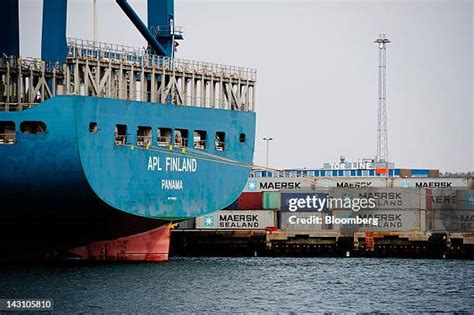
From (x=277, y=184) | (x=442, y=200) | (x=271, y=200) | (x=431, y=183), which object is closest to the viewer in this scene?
(x=442, y=200)

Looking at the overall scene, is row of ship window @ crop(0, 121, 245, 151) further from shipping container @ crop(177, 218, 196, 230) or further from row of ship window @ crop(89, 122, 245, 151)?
shipping container @ crop(177, 218, 196, 230)

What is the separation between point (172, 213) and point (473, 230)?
22.9 metres

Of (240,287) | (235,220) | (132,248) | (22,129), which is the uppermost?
(22,129)

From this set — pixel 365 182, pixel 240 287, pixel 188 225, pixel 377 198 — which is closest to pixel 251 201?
pixel 188 225

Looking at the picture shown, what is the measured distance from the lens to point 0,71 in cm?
6481

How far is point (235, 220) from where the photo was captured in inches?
3430

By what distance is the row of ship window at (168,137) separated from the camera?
209ft

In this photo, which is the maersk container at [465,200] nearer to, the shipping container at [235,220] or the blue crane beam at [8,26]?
the shipping container at [235,220]

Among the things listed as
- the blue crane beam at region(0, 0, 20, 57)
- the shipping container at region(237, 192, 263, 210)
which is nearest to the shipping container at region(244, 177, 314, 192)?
the shipping container at region(237, 192, 263, 210)

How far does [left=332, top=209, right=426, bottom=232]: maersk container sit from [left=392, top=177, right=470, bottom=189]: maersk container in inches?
640

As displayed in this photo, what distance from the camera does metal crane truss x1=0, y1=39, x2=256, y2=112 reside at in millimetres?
63062

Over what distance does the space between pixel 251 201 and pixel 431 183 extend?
63.6 feet

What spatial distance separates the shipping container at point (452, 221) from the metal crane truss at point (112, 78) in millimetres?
18322
